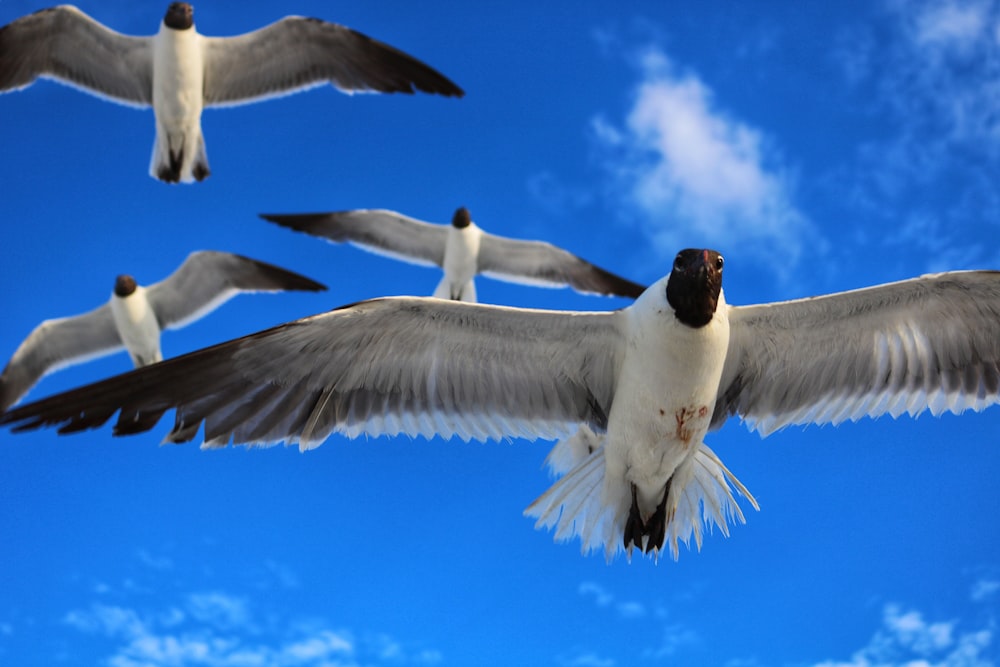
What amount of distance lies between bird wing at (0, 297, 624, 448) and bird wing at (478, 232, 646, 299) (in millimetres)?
6367

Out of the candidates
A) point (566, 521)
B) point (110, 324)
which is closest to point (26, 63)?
point (110, 324)

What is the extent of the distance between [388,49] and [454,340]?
5416 mm

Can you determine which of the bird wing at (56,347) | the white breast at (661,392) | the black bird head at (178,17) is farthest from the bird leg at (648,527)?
the bird wing at (56,347)

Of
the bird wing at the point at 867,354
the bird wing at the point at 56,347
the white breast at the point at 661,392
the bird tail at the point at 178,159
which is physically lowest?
the white breast at the point at 661,392

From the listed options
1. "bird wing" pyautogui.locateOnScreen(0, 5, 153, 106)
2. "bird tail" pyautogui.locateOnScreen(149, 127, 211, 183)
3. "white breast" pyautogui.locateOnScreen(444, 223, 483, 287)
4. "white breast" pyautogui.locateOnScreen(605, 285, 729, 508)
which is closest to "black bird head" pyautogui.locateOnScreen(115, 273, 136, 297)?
"bird tail" pyautogui.locateOnScreen(149, 127, 211, 183)

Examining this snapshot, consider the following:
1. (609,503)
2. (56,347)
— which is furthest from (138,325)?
(609,503)

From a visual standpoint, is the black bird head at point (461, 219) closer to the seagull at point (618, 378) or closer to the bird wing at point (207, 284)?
the bird wing at point (207, 284)

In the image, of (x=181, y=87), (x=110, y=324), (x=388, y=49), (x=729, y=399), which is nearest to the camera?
(x=729, y=399)

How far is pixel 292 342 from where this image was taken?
450 cm

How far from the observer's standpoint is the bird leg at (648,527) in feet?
16.0

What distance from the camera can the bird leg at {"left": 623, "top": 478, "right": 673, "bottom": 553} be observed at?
4867 millimetres

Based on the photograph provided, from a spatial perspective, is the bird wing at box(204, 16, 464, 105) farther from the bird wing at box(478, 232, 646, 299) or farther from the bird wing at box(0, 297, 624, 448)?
the bird wing at box(0, 297, 624, 448)

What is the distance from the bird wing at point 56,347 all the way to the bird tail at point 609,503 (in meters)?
7.81

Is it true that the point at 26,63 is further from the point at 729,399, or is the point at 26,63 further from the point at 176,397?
the point at 729,399
